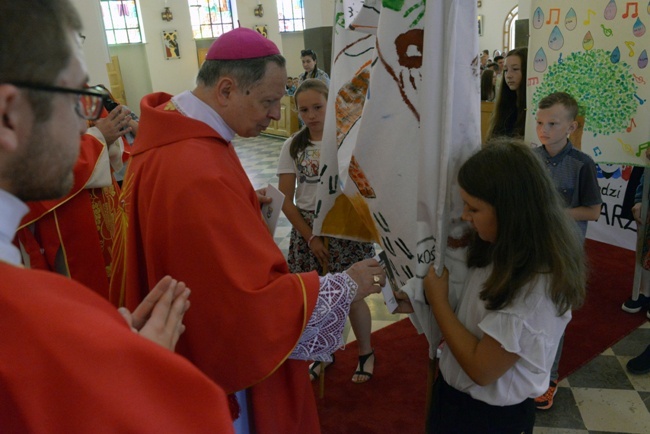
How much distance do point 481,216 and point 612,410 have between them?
186 centimetres

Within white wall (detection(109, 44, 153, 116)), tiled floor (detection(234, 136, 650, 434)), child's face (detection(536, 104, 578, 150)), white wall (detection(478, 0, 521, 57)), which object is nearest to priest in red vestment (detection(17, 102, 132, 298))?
child's face (detection(536, 104, 578, 150))

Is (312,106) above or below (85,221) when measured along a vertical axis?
above

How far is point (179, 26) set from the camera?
52.6ft

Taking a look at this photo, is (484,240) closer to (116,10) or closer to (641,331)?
(641,331)

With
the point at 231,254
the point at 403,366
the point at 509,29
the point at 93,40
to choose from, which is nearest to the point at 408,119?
the point at 231,254

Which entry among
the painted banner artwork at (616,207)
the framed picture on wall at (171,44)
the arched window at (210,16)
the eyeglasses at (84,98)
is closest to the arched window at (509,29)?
the arched window at (210,16)

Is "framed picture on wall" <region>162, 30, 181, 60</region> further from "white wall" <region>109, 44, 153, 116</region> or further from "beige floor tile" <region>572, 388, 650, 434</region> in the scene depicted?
"beige floor tile" <region>572, 388, 650, 434</region>

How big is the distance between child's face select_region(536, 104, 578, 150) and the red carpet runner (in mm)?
1355

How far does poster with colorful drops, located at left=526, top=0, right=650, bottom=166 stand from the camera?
2715mm

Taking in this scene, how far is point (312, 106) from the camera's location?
2643 millimetres

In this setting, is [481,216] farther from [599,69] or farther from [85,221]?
[599,69]

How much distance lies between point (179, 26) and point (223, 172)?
16.3m

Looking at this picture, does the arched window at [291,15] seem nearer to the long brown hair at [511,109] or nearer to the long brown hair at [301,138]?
the long brown hair at [511,109]

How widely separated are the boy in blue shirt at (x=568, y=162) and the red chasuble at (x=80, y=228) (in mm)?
2184
